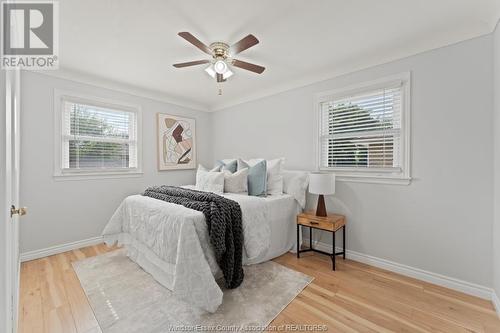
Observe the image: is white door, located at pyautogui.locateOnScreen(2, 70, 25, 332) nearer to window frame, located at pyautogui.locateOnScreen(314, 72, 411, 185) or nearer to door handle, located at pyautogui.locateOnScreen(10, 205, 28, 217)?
door handle, located at pyautogui.locateOnScreen(10, 205, 28, 217)

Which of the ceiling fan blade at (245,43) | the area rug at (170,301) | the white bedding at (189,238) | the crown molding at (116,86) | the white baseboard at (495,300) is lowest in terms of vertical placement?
the area rug at (170,301)

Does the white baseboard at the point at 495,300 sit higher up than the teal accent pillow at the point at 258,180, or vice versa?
the teal accent pillow at the point at 258,180

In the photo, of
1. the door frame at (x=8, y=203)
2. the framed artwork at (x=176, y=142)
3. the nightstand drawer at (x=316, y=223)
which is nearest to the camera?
the door frame at (x=8, y=203)

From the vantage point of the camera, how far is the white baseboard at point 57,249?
2.69 metres

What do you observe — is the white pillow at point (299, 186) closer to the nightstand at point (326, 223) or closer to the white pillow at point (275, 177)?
the white pillow at point (275, 177)

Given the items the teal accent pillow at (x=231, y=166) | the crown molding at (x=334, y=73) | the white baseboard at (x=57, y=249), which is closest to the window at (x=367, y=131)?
the crown molding at (x=334, y=73)

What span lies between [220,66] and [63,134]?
239 cm

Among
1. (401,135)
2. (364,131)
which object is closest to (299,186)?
(364,131)

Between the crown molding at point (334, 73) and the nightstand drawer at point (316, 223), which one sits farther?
the nightstand drawer at point (316, 223)

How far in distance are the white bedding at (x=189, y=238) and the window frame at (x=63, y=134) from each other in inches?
35.4

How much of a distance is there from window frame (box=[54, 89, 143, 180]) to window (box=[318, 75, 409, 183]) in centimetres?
292

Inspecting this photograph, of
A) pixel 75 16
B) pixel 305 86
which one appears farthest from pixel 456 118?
pixel 75 16

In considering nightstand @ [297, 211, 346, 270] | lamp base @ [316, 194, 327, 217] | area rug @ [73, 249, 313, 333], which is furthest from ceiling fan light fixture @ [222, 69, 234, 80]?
area rug @ [73, 249, 313, 333]

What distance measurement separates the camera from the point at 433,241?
7.36ft
